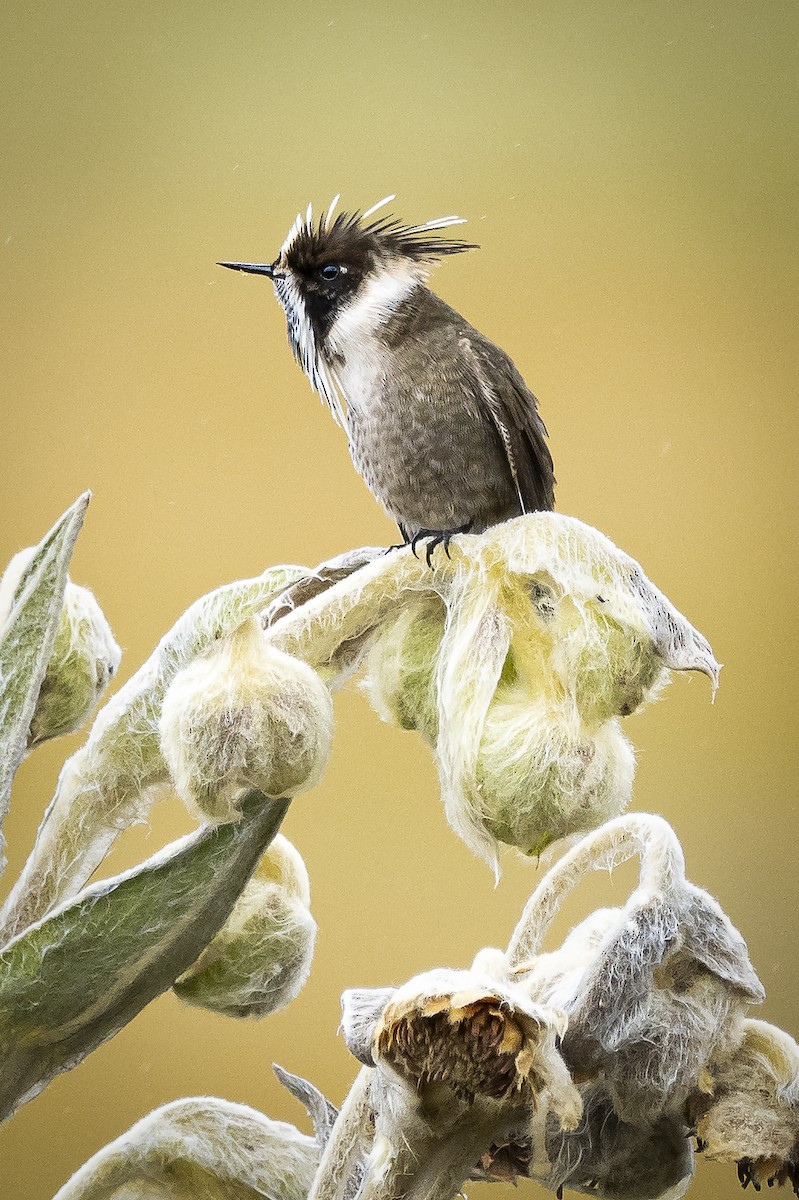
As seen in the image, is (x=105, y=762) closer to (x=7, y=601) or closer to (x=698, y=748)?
(x=7, y=601)

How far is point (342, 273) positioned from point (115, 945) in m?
0.42

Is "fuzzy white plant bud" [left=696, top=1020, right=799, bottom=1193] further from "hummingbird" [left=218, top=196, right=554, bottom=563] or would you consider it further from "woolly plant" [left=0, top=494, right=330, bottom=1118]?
"hummingbird" [left=218, top=196, right=554, bottom=563]

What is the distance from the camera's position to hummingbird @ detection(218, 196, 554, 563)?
26.0 inches

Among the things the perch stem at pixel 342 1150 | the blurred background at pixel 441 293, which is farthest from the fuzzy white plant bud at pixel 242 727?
the blurred background at pixel 441 293

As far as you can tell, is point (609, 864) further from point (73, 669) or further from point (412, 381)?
point (412, 381)

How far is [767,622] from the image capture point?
1.18 metres

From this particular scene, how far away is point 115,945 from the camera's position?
0.35 m

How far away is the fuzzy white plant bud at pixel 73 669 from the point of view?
0.41 meters

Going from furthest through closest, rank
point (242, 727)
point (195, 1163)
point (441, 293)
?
1. point (441, 293)
2. point (195, 1163)
3. point (242, 727)

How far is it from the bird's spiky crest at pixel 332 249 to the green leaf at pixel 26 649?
34 cm

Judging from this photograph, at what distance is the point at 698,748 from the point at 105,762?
2.93 ft

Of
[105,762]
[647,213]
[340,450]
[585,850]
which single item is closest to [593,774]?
[585,850]

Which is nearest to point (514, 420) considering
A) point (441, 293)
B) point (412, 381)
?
point (412, 381)

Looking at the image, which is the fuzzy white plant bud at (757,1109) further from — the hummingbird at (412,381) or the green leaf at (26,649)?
the hummingbird at (412,381)
